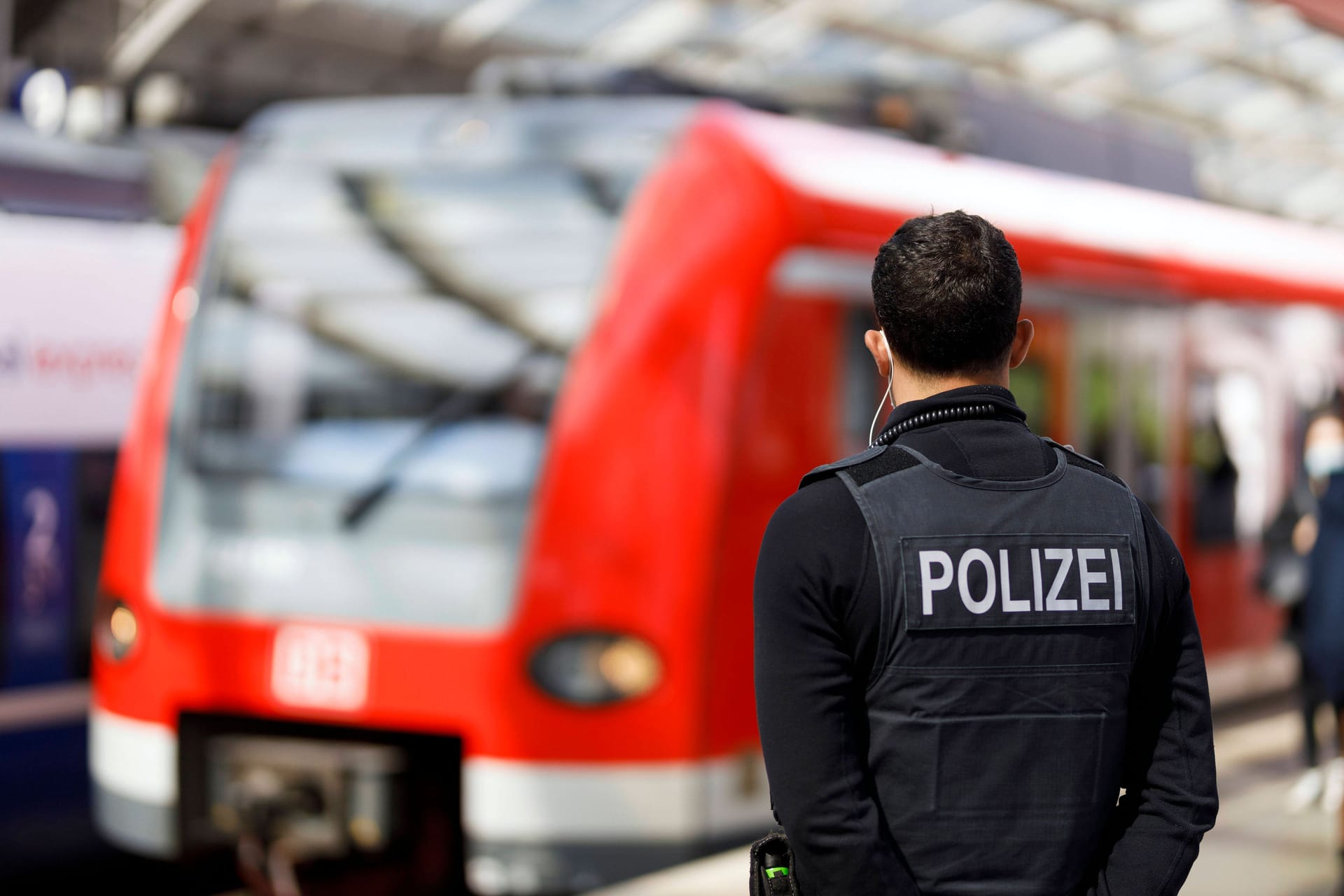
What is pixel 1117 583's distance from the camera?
174 cm

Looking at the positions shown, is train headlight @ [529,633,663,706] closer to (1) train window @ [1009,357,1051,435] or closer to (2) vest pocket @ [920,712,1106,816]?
(1) train window @ [1009,357,1051,435]

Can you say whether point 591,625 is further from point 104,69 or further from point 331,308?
point 104,69

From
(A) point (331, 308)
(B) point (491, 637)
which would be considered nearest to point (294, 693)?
(B) point (491, 637)

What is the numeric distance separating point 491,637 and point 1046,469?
2737mm

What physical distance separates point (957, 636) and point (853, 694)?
0.40 ft

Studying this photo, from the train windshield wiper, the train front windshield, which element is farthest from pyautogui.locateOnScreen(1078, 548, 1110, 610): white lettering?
the train windshield wiper

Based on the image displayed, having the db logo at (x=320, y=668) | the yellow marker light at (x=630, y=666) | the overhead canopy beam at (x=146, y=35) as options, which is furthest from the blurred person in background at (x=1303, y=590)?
the overhead canopy beam at (x=146, y=35)

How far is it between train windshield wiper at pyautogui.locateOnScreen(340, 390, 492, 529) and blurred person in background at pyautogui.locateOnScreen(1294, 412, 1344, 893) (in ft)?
8.62

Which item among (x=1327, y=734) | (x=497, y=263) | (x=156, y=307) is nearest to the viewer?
(x=497, y=263)

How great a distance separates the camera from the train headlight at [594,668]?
429 cm

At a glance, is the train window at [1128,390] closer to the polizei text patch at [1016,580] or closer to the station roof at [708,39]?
the polizei text patch at [1016,580]

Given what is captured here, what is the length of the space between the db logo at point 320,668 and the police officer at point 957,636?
9.31 feet

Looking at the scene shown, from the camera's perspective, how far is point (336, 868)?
4840mm

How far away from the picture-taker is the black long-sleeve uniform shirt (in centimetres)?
165
